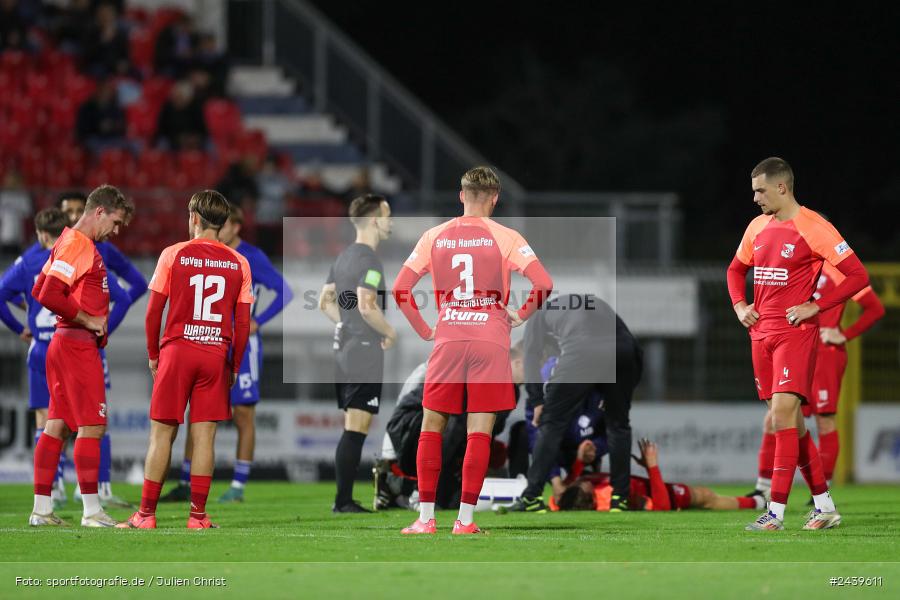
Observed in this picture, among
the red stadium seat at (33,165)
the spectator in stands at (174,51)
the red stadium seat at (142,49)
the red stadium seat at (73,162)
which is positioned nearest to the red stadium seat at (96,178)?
the red stadium seat at (73,162)

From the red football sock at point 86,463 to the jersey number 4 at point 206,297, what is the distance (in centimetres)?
125

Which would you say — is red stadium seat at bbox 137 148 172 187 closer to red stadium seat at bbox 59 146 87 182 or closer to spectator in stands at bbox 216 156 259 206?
red stadium seat at bbox 59 146 87 182

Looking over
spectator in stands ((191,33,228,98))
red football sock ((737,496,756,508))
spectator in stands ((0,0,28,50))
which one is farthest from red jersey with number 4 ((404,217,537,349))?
spectator in stands ((0,0,28,50))

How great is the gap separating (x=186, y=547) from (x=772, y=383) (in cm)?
380

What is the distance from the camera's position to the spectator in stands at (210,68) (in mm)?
23906

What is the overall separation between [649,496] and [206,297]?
4407 millimetres

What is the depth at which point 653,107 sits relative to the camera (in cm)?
4094

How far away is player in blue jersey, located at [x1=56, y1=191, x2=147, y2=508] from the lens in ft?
33.5

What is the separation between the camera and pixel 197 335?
28.5ft

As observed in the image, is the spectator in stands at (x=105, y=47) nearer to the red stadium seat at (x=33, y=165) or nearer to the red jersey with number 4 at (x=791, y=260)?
the red stadium seat at (x=33, y=165)

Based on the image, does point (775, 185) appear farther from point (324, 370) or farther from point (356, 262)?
point (324, 370)

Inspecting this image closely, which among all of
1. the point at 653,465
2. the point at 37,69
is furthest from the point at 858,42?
the point at 653,465

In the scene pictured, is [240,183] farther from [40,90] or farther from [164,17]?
[164,17]

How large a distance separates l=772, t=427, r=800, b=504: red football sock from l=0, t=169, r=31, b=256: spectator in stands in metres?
12.3
